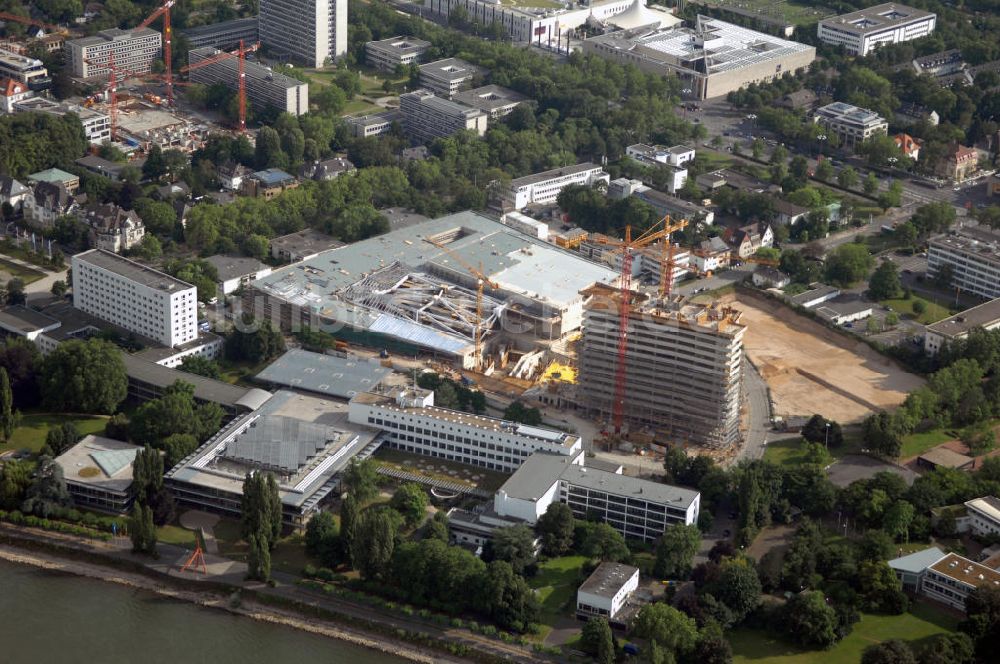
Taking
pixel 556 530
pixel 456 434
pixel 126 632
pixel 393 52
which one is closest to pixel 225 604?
pixel 126 632

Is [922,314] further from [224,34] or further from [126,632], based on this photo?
[224,34]

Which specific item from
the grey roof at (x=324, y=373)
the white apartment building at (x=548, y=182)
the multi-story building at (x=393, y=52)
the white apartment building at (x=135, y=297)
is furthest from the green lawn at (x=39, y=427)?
the multi-story building at (x=393, y=52)

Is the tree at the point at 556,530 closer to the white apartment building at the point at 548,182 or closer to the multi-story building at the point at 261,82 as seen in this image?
the white apartment building at the point at 548,182

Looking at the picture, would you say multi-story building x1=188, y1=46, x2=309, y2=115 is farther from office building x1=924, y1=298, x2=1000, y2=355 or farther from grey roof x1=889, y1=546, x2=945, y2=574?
grey roof x1=889, y1=546, x2=945, y2=574

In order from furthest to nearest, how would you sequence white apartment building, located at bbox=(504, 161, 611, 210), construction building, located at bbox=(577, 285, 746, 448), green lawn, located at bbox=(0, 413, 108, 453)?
1. white apartment building, located at bbox=(504, 161, 611, 210)
2. construction building, located at bbox=(577, 285, 746, 448)
3. green lawn, located at bbox=(0, 413, 108, 453)

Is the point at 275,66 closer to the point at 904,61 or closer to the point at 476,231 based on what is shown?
the point at 476,231

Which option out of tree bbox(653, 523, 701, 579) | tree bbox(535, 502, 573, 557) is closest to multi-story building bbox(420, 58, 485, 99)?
tree bbox(535, 502, 573, 557)
